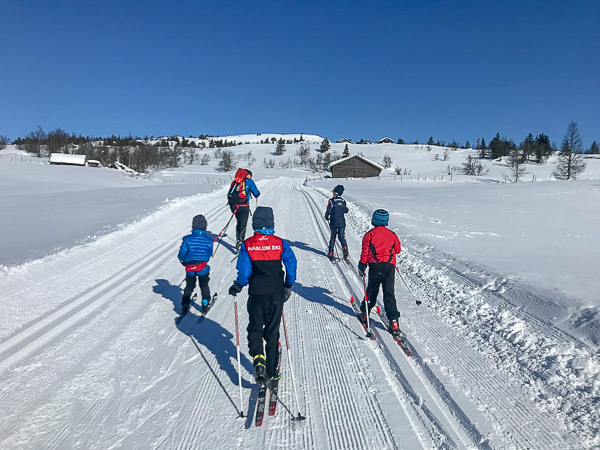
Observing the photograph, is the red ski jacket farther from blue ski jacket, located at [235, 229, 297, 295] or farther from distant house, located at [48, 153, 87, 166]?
distant house, located at [48, 153, 87, 166]

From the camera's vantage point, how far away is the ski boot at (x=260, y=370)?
3.24 m

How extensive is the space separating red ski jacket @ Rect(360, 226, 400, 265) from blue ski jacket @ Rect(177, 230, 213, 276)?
2546mm

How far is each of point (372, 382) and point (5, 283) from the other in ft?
21.9

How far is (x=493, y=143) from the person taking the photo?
86250 millimetres

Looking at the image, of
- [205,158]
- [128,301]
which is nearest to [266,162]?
[205,158]

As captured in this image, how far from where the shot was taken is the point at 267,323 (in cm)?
344

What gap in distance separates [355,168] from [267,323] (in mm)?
58683

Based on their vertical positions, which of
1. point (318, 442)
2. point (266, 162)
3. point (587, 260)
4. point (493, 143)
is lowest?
point (318, 442)

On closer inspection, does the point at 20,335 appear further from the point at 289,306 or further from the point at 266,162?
the point at 266,162

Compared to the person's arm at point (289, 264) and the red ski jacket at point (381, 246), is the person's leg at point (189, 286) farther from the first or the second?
the red ski jacket at point (381, 246)

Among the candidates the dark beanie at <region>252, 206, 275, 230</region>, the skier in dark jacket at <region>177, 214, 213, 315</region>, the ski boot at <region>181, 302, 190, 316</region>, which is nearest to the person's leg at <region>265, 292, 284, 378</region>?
the dark beanie at <region>252, 206, 275, 230</region>

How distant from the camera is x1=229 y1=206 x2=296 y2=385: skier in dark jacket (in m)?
3.36

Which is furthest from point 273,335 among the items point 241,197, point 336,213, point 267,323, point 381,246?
point 241,197

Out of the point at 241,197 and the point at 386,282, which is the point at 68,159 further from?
the point at 386,282
